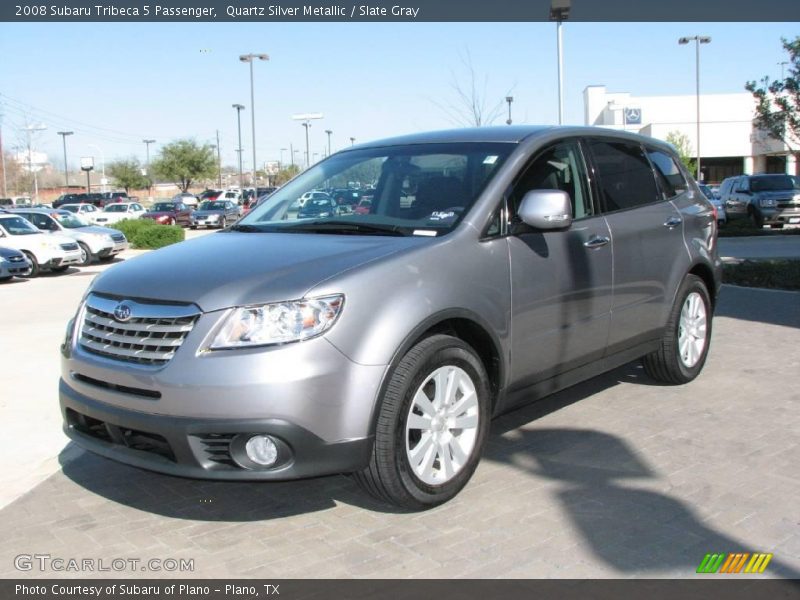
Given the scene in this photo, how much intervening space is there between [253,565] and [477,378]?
1456 mm

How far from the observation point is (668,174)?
623cm

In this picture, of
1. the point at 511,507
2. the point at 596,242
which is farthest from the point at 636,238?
the point at 511,507

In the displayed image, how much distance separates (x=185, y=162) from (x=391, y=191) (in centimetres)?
7830

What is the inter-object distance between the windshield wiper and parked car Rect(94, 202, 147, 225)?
3723 centimetres

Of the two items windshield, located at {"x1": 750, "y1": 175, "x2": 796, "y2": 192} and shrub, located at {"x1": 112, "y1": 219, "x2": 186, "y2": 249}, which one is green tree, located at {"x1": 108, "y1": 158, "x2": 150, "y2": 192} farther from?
windshield, located at {"x1": 750, "y1": 175, "x2": 796, "y2": 192}

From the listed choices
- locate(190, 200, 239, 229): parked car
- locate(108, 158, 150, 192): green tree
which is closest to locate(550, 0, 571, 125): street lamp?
locate(190, 200, 239, 229): parked car

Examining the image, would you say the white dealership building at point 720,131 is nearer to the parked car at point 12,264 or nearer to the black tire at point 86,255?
the black tire at point 86,255

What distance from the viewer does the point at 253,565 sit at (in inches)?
138

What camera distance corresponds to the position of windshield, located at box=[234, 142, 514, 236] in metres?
4.45

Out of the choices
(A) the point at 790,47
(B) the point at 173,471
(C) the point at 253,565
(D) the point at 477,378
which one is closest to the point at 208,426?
(B) the point at 173,471
